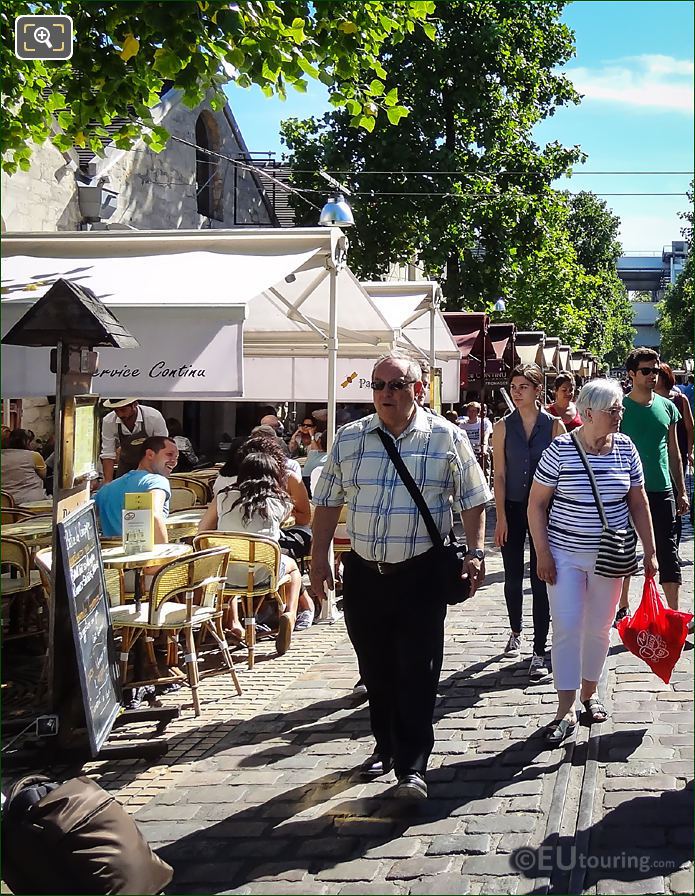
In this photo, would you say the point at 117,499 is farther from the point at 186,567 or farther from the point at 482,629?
the point at 482,629

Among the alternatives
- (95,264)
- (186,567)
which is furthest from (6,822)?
(95,264)

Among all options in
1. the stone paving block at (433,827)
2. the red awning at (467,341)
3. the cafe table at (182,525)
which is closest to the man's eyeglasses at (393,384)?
the stone paving block at (433,827)

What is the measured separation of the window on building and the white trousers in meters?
20.3

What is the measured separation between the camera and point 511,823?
4582mm

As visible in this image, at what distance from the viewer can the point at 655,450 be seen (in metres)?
7.75

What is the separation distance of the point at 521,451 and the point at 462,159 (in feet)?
65.5

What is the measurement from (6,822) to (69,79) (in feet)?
19.6

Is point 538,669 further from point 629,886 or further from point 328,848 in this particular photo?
point 629,886

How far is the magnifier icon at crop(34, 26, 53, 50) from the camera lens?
21.0 feet

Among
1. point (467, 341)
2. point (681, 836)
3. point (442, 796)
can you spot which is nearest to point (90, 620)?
point (442, 796)

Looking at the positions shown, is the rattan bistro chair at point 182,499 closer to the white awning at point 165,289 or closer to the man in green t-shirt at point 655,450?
the white awning at point 165,289

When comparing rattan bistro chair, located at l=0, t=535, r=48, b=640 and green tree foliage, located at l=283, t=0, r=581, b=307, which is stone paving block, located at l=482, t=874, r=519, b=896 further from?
green tree foliage, located at l=283, t=0, r=581, b=307

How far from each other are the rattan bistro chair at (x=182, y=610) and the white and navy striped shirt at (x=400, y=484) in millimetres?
1767

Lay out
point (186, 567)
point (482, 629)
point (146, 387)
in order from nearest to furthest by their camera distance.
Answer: point (186, 567)
point (146, 387)
point (482, 629)
